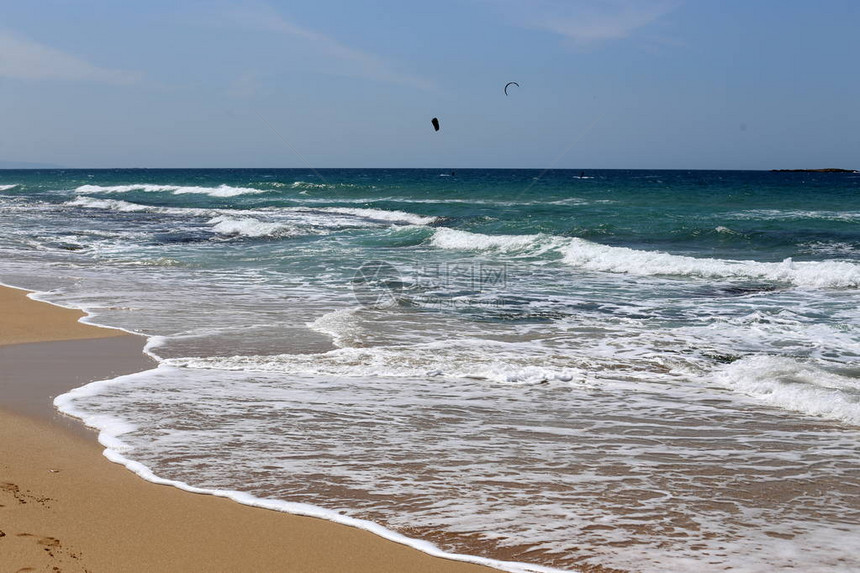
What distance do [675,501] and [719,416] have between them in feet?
5.92

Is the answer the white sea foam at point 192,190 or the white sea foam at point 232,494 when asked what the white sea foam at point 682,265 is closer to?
the white sea foam at point 232,494

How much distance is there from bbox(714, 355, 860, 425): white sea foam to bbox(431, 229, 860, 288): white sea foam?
7.34 metres

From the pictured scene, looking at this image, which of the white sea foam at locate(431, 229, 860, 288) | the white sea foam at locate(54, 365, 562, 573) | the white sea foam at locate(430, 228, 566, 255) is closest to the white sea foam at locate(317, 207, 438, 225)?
the white sea foam at locate(430, 228, 566, 255)

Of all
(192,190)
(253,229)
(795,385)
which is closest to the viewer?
(795,385)

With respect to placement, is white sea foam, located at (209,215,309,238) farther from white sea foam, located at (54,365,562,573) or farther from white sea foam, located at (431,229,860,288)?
white sea foam, located at (54,365,562,573)

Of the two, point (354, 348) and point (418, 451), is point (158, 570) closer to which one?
point (418, 451)

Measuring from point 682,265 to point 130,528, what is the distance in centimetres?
1369

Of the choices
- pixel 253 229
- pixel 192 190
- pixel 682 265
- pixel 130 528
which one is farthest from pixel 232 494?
pixel 192 190

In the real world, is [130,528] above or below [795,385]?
below

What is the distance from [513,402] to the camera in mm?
6008

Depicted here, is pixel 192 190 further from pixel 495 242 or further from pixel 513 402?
pixel 513 402

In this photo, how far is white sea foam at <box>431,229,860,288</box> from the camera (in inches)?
543

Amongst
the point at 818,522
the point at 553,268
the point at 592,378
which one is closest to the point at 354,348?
the point at 592,378

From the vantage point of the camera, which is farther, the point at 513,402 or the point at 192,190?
the point at 192,190
